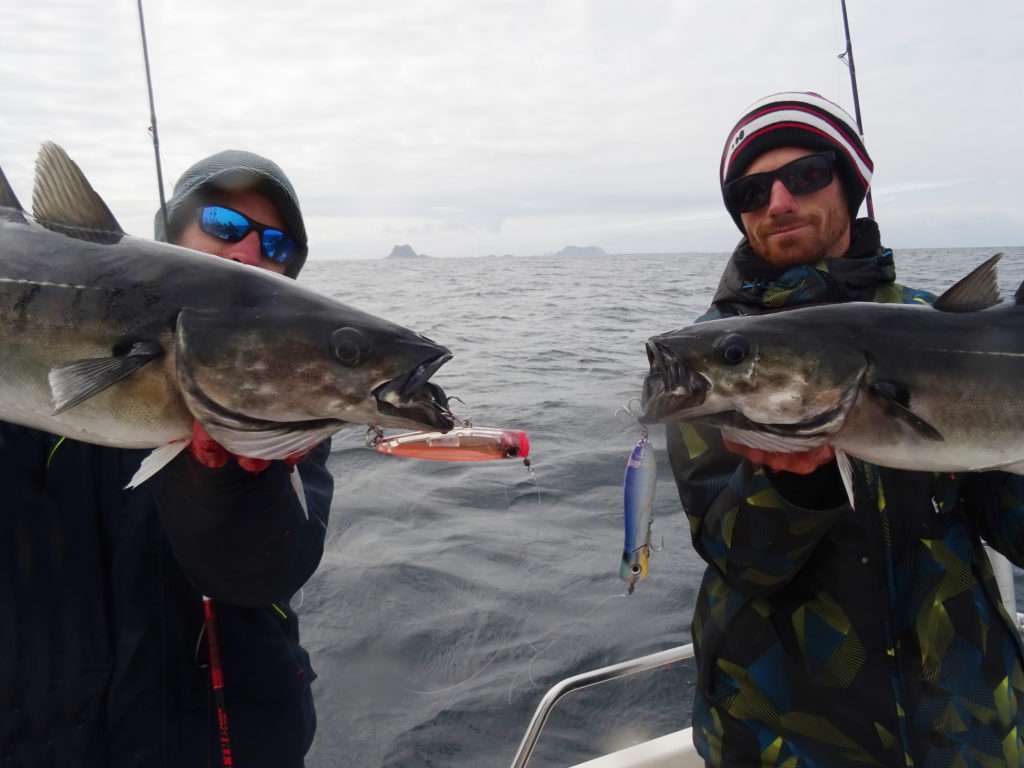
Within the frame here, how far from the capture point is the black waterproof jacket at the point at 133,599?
2125 millimetres

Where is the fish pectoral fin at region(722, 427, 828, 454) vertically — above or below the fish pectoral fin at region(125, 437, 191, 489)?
below

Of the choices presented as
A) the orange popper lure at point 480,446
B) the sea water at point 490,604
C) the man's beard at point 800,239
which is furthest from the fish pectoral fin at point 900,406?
the orange popper lure at point 480,446

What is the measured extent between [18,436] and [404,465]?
7335 mm

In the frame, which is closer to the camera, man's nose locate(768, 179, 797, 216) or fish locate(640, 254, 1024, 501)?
fish locate(640, 254, 1024, 501)

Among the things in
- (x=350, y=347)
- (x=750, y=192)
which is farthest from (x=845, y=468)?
(x=350, y=347)

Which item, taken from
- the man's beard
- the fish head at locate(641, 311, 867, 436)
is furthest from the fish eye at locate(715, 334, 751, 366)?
the man's beard

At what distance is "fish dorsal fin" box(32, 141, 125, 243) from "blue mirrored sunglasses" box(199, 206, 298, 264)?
84 cm

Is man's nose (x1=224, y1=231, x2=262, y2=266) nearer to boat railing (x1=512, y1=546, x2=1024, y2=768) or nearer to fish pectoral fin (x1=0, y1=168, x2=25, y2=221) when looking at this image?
fish pectoral fin (x1=0, y1=168, x2=25, y2=221)

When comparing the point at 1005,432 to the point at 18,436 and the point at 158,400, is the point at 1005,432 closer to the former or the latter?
the point at 158,400

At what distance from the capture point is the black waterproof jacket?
2125 millimetres

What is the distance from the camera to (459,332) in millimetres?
20531

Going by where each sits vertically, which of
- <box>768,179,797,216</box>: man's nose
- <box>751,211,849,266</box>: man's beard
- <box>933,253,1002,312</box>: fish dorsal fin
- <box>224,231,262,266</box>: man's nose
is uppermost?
<box>224,231,262,266</box>: man's nose

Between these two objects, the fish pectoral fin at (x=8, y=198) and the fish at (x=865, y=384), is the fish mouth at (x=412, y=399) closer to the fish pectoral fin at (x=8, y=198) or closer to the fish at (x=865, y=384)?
the fish at (x=865, y=384)

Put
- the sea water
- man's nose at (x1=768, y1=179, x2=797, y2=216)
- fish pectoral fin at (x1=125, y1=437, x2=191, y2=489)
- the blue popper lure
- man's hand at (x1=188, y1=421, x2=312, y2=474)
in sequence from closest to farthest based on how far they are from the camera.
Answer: fish pectoral fin at (x1=125, y1=437, x2=191, y2=489) → man's hand at (x1=188, y1=421, x2=312, y2=474) → man's nose at (x1=768, y1=179, x2=797, y2=216) → the blue popper lure → the sea water
